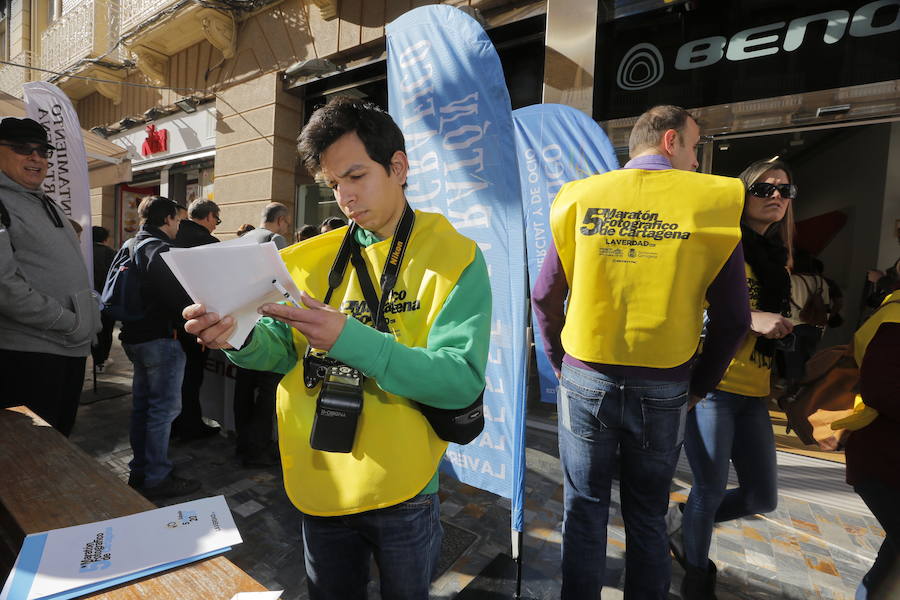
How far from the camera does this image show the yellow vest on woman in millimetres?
1137

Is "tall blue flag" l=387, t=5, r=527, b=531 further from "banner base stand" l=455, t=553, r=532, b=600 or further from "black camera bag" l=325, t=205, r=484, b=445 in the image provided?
"black camera bag" l=325, t=205, r=484, b=445

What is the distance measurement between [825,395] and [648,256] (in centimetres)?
106

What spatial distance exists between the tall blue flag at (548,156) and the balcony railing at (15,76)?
1633 cm

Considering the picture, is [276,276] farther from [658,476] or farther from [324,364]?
[658,476]

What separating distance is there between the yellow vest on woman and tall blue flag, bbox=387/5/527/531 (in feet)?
3.67

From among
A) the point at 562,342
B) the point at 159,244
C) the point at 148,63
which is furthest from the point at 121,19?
the point at 562,342

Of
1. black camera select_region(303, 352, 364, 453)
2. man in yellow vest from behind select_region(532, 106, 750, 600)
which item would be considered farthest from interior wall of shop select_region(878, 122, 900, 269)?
black camera select_region(303, 352, 364, 453)

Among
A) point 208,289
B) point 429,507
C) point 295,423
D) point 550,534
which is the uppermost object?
point 208,289

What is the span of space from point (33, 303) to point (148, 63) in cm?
1004

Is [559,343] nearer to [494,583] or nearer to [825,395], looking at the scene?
[825,395]

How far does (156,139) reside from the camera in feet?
33.0

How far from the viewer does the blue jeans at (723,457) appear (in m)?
2.03

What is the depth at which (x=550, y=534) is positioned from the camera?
9.20ft

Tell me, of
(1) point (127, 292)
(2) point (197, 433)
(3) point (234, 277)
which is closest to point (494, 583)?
(3) point (234, 277)
